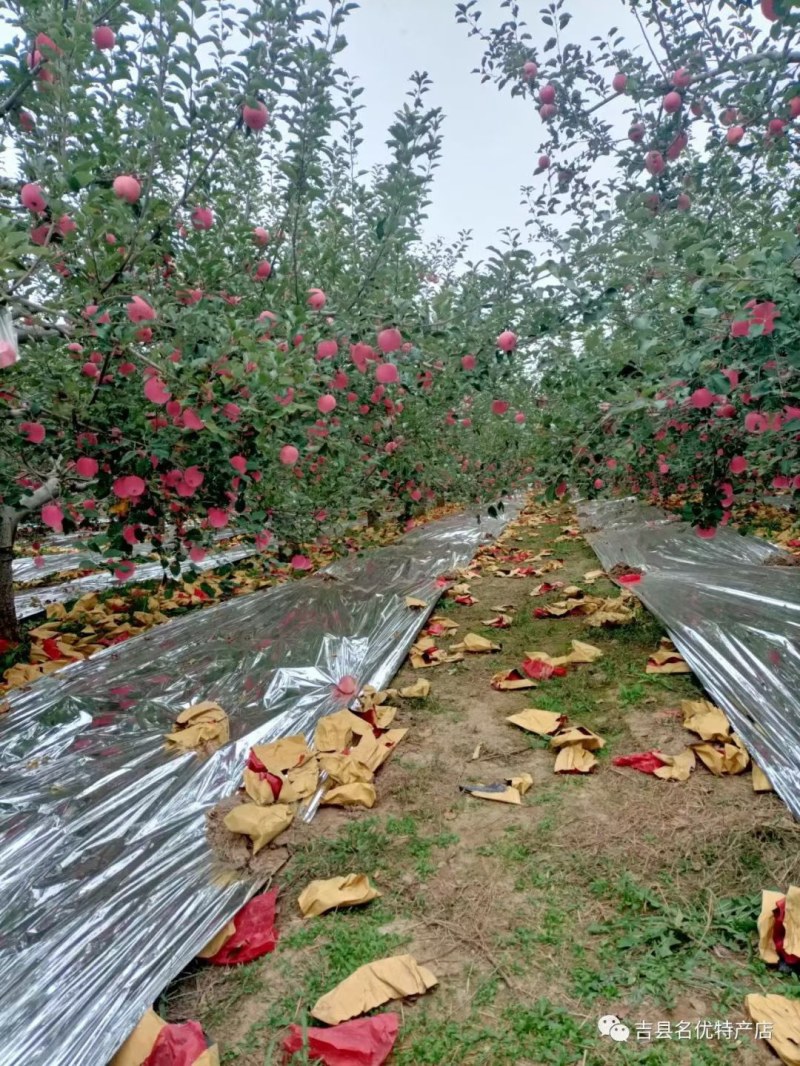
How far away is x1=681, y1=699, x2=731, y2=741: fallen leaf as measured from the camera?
2236 mm

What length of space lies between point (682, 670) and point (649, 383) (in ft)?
4.89

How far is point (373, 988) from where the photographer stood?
1327mm

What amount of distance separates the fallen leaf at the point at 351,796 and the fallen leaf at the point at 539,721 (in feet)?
2.51

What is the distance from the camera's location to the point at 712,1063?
114 centimetres

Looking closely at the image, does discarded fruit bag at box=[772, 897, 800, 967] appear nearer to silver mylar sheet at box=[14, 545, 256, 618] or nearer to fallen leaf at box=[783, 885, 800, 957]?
fallen leaf at box=[783, 885, 800, 957]

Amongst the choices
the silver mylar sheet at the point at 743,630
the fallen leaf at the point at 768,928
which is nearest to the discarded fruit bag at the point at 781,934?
the fallen leaf at the point at 768,928

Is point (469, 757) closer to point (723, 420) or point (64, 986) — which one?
point (64, 986)

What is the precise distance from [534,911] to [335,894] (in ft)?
1.69

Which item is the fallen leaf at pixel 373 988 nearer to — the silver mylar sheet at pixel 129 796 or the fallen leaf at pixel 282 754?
the silver mylar sheet at pixel 129 796

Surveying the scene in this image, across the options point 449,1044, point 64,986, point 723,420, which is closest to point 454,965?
point 449,1044

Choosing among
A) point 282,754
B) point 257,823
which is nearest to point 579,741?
point 282,754

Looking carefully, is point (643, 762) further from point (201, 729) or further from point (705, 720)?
point (201, 729)

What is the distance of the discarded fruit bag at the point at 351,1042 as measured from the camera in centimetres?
117

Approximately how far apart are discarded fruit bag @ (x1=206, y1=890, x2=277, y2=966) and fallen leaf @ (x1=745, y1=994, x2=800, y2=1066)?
105 cm
